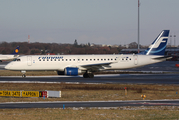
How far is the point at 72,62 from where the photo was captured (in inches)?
1629

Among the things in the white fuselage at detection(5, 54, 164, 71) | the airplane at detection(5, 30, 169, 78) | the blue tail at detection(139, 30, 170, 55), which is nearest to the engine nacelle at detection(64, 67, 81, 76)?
the airplane at detection(5, 30, 169, 78)

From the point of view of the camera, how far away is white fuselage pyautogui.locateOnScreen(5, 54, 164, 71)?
41000 mm

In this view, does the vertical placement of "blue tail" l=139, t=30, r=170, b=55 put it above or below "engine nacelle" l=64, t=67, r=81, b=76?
above

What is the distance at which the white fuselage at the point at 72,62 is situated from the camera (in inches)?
1614

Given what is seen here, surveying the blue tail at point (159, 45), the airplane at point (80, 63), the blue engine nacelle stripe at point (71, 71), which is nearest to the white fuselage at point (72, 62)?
the airplane at point (80, 63)

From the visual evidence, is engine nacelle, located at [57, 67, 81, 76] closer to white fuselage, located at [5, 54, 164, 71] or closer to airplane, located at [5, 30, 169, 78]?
Result: airplane, located at [5, 30, 169, 78]

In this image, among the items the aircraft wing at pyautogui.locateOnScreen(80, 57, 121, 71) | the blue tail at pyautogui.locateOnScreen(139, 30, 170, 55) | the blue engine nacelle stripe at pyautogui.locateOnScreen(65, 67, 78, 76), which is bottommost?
the blue engine nacelle stripe at pyautogui.locateOnScreen(65, 67, 78, 76)

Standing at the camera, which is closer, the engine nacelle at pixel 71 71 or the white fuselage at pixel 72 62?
the engine nacelle at pixel 71 71

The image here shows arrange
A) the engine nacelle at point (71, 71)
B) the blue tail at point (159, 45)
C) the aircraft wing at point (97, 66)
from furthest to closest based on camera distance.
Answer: the blue tail at point (159, 45) → the aircraft wing at point (97, 66) → the engine nacelle at point (71, 71)

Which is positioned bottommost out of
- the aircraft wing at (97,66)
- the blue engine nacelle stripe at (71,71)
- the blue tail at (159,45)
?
the blue engine nacelle stripe at (71,71)

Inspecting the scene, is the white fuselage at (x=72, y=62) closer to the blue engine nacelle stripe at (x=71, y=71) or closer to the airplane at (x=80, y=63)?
the airplane at (x=80, y=63)

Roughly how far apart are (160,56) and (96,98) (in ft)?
78.2

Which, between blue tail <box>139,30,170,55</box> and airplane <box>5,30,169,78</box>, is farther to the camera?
blue tail <box>139,30,170,55</box>

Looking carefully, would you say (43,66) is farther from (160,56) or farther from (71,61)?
(160,56)
